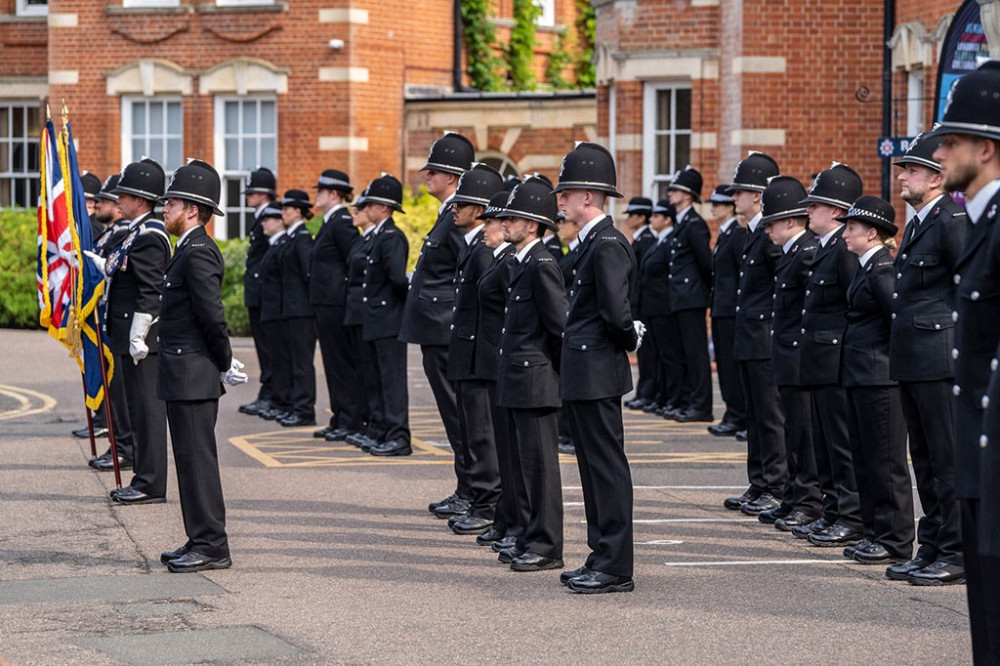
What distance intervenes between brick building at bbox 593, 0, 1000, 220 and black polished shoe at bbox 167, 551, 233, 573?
37.5 ft

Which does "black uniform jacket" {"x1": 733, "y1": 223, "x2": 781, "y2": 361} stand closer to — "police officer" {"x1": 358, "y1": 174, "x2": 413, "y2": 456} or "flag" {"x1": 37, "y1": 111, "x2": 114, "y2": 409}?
"police officer" {"x1": 358, "y1": 174, "x2": 413, "y2": 456}

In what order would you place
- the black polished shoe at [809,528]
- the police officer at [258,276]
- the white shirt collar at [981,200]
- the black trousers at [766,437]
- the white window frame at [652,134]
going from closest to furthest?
the white shirt collar at [981,200], the black polished shoe at [809,528], the black trousers at [766,437], the police officer at [258,276], the white window frame at [652,134]

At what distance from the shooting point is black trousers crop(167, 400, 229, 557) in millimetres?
9062

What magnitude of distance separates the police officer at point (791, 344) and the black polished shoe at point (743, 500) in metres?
0.27

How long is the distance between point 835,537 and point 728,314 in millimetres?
5155

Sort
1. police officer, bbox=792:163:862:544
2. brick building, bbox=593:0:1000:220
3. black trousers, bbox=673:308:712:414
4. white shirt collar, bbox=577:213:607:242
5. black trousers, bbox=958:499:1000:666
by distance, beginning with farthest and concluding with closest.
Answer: brick building, bbox=593:0:1000:220
black trousers, bbox=673:308:712:414
police officer, bbox=792:163:862:544
white shirt collar, bbox=577:213:607:242
black trousers, bbox=958:499:1000:666

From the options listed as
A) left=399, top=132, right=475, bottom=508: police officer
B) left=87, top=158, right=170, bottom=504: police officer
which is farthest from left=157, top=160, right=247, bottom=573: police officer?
left=399, top=132, right=475, bottom=508: police officer

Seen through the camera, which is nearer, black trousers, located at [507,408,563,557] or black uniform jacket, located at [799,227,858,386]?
black trousers, located at [507,408,563,557]

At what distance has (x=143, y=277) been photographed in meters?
11.4

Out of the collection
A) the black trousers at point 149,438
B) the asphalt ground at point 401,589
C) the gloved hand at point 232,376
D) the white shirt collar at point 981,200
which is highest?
the white shirt collar at point 981,200

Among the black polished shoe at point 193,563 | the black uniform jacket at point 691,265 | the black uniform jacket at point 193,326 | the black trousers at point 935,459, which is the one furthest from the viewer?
the black uniform jacket at point 691,265

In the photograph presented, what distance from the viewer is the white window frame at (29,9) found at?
29.5 meters

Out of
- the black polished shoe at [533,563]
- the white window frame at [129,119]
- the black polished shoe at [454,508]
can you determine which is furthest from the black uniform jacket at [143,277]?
the white window frame at [129,119]

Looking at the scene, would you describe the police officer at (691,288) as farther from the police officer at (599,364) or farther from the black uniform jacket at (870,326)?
the police officer at (599,364)
